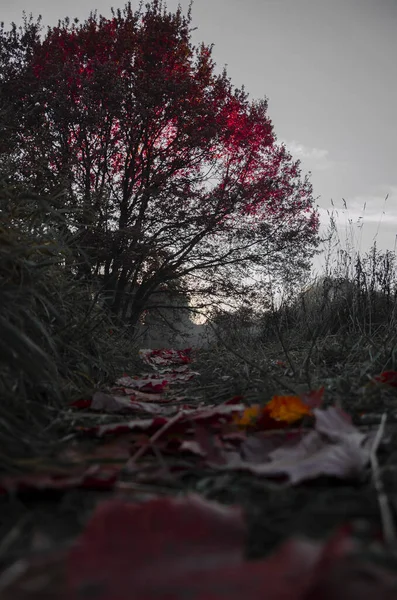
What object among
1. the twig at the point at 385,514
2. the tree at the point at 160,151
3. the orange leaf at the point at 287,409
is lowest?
the twig at the point at 385,514

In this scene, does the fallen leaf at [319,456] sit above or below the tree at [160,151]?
below

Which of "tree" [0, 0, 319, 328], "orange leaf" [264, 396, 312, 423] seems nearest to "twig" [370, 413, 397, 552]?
"orange leaf" [264, 396, 312, 423]

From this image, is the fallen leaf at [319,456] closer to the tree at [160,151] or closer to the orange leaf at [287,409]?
the orange leaf at [287,409]

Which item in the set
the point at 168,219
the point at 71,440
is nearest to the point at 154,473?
the point at 71,440

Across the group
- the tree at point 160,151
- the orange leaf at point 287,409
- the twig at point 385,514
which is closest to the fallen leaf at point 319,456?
the twig at point 385,514

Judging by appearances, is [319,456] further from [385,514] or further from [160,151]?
[160,151]

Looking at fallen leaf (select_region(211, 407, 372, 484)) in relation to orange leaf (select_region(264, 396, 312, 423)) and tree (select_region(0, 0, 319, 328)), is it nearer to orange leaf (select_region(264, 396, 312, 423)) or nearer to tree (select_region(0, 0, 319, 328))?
orange leaf (select_region(264, 396, 312, 423))

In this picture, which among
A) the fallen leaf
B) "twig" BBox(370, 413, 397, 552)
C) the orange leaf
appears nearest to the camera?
"twig" BBox(370, 413, 397, 552)

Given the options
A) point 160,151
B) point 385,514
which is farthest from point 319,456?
point 160,151

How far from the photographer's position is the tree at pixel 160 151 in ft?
26.2

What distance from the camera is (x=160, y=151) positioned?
9.23m

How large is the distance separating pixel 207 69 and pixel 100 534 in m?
10.5

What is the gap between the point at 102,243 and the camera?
744cm

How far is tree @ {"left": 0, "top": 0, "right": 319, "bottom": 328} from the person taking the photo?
799 centimetres
